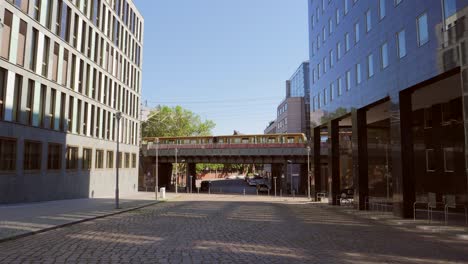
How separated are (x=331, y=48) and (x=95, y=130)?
24.0 meters

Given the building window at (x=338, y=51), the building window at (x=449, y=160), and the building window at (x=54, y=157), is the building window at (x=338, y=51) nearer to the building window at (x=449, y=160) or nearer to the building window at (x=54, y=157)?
the building window at (x=449, y=160)

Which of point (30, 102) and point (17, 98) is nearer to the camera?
point (17, 98)

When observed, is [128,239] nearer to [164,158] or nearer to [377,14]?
[377,14]

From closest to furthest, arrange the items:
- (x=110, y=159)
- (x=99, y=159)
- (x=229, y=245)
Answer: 1. (x=229, y=245)
2. (x=99, y=159)
3. (x=110, y=159)

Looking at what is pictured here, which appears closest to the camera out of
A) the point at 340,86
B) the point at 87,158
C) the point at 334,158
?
the point at 340,86

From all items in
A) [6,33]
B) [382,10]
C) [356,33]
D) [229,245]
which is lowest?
[229,245]

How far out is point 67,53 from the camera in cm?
3191

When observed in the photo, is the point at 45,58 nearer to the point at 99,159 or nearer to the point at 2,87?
the point at 2,87

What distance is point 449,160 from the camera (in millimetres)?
25234

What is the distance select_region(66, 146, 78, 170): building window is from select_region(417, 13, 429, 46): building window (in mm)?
27379

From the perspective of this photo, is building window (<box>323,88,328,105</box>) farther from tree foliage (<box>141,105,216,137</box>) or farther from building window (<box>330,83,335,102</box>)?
tree foliage (<box>141,105,216,137</box>)

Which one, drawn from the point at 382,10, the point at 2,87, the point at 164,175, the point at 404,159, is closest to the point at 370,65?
the point at 382,10

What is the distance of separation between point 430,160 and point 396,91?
9.89 meters

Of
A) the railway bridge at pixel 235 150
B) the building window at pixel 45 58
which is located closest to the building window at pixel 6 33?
the building window at pixel 45 58
